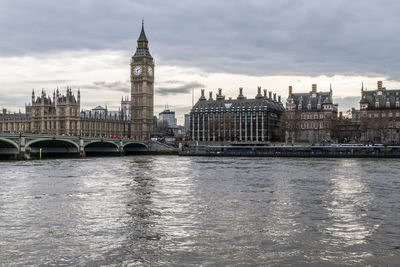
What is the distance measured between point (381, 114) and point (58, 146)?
8038 centimetres

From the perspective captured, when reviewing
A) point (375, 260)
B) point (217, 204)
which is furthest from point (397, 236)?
point (217, 204)

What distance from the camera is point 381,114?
12288cm

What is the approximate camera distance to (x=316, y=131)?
131 metres

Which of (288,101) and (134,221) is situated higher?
(288,101)

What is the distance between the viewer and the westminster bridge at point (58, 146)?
245ft

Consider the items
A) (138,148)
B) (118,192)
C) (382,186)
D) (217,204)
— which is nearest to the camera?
(217,204)

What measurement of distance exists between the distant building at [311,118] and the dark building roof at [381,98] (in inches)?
359

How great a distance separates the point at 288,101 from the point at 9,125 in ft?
288

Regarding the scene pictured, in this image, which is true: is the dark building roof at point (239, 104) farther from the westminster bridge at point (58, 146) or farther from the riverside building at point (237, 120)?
the westminster bridge at point (58, 146)

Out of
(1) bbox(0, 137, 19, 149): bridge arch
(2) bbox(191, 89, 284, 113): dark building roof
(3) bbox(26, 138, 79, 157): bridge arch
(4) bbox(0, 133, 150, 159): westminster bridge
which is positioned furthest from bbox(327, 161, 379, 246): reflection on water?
(2) bbox(191, 89, 284, 113): dark building roof

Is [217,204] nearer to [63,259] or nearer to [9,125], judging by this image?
[63,259]

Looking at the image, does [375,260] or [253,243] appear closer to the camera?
[375,260]

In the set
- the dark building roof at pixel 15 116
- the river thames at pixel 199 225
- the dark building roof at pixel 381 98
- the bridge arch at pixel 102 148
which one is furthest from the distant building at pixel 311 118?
the river thames at pixel 199 225

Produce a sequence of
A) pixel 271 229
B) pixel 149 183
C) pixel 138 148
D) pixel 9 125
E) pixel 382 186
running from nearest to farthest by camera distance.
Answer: pixel 271 229
pixel 382 186
pixel 149 183
pixel 138 148
pixel 9 125
